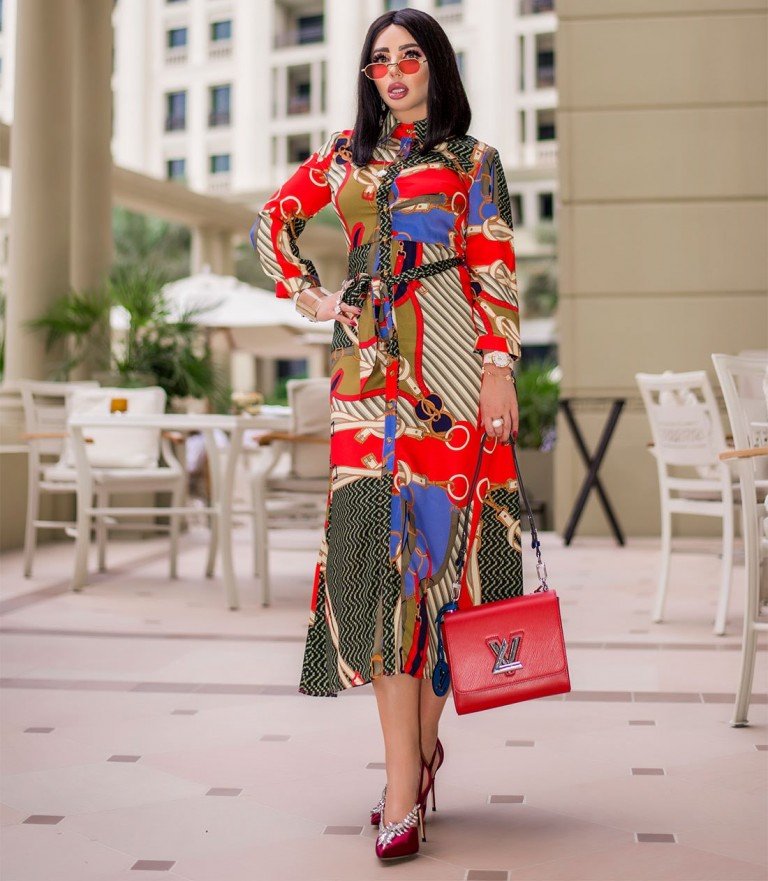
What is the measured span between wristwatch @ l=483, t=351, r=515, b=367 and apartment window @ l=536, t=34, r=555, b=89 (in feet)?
93.2

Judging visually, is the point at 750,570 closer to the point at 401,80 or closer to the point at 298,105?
the point at 401,80

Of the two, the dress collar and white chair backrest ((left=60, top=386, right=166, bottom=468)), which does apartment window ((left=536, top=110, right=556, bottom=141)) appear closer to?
white chair backrest ((left=60, top=386, right=166, bottom=468))

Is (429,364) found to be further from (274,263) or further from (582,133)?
(582,133)

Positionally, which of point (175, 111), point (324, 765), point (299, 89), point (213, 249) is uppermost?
point (299, 89)

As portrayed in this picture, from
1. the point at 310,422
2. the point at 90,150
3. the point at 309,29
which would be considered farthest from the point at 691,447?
the point at 309,29

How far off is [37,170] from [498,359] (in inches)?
233

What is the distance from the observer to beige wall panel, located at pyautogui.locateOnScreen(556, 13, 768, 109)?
7645mm

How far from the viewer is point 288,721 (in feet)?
10.0

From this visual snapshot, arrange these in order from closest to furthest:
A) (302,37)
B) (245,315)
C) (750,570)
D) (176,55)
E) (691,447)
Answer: (750,570)
(691,447)
(245,315)
(302,37)
(176,55)

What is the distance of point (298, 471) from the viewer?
524 centimetres

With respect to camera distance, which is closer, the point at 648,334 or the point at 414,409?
the point at 414,409

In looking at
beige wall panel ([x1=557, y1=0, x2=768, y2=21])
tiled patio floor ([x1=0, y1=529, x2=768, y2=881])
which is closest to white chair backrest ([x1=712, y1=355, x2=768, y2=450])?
tiled patio floor ([x1=0, y1=529, x2=768, y2=881])

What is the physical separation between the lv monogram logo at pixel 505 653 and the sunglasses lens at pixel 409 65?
3.27ft

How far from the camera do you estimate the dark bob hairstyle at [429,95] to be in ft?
7.03
